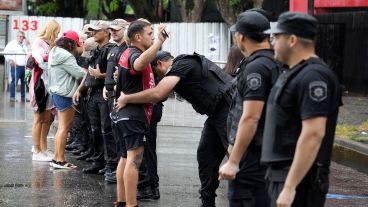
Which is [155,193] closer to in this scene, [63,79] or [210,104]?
[210,104]

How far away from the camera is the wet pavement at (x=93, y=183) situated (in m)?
8.85

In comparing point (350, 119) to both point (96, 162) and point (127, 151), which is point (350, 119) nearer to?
point (96, 162)

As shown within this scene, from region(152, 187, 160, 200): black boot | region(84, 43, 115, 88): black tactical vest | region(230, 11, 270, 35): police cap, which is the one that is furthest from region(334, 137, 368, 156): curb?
region(230, 11, 270, 35): police cap

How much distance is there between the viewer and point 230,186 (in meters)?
5.77

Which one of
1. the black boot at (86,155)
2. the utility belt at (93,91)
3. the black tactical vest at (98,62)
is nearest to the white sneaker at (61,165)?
the black boot at (86,155)

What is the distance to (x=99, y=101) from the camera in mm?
10383

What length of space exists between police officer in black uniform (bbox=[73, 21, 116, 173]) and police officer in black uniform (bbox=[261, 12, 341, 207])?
5417 mm

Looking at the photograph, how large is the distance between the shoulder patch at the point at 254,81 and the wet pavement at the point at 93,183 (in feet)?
11.3

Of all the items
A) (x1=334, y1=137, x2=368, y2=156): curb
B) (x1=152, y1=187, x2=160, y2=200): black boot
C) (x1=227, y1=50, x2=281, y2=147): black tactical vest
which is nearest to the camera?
(x1=227, y1=50, x2=281, y2=147): black tactical vest

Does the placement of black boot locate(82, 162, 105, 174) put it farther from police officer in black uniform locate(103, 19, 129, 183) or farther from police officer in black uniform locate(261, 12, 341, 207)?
police officer in black uniform locate(261, 12, 341, 207)

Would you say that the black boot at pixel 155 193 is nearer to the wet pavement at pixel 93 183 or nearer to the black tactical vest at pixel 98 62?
the wet pavement at pixel 93 183

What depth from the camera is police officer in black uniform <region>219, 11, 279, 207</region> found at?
5.45m

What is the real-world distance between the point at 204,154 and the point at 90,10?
88.5 feet

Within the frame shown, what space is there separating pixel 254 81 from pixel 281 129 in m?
0.73
